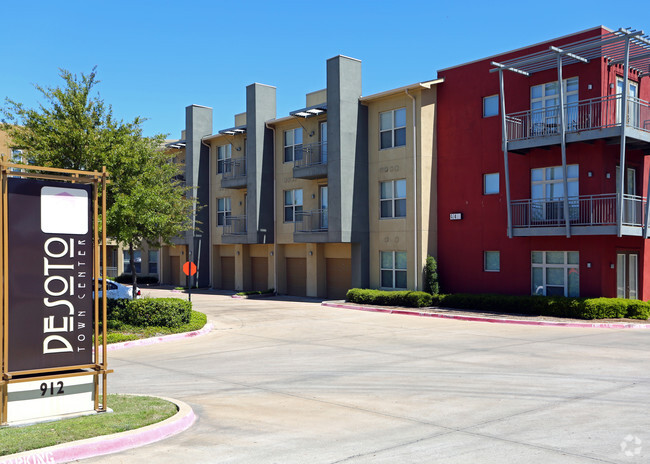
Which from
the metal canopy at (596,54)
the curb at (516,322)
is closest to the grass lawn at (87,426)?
the curb at (516,322)

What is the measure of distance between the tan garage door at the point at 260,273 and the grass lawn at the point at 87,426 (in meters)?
28.9

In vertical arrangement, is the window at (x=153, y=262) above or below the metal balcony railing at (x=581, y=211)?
below

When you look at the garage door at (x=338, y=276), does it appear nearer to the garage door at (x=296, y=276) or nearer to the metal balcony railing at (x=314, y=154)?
the garage door at (x=296, y=276)

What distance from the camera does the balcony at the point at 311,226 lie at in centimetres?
3180

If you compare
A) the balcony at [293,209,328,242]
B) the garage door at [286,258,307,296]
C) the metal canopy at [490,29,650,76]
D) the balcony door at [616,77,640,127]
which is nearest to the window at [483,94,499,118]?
the metal canopy at [490,29,650,76]

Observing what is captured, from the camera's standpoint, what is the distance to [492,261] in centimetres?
2739

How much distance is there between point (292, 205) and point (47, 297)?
27.0m

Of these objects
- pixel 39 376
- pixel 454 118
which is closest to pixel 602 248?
pixel 454 118

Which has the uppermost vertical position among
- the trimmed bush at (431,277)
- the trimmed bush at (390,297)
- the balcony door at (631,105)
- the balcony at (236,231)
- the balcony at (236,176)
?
the balcony door at (631,105)

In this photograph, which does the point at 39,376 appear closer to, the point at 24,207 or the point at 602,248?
the point at 24,207

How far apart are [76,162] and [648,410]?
17.6 meters

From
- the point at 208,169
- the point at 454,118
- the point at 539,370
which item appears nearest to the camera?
the point at 539,370

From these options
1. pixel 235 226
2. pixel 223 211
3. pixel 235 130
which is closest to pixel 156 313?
pixel 235 226

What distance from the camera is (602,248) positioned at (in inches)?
923
